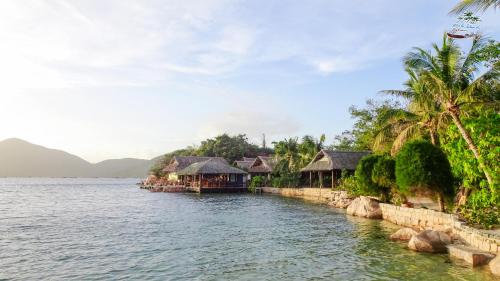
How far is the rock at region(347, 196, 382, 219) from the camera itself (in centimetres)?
2115

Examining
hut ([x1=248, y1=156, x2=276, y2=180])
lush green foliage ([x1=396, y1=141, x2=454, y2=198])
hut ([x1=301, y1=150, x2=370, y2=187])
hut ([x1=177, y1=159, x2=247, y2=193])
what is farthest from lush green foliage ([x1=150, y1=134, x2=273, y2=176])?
lush green foliage ([x1=396, y1=141, x2=454, y2=198])

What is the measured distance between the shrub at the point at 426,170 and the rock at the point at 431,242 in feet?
12.5

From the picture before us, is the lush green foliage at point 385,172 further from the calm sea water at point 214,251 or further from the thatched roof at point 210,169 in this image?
the thatched roof at point 210,169

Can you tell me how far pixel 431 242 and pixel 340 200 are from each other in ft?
54.1

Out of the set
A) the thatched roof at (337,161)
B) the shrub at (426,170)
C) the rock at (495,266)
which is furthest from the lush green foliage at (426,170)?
the thatched roof at (337,161)

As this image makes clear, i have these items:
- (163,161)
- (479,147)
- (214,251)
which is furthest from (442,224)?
(163,161)

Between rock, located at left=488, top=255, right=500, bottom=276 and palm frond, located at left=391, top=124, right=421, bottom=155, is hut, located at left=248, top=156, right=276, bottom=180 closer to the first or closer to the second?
palm frond, located at left=391, top=124, right=421, bottom=155

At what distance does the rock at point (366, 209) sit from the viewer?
21.1 m

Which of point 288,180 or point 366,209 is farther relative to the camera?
point 288,180

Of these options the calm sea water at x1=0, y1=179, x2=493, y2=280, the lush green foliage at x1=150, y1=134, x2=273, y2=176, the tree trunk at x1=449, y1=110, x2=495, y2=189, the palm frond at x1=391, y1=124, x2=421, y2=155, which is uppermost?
the lush green foliage at x1=150, y1=134, x2=273, y2=176

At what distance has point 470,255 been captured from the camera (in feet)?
35.2

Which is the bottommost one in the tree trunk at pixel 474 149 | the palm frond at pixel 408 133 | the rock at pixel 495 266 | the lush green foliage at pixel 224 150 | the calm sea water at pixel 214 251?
the calm sea water at pixel 214 251

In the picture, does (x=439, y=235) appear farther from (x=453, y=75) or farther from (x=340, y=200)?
(x=340, y=200)

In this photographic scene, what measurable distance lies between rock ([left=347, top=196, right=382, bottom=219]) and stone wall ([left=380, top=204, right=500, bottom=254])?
0.32 meters
